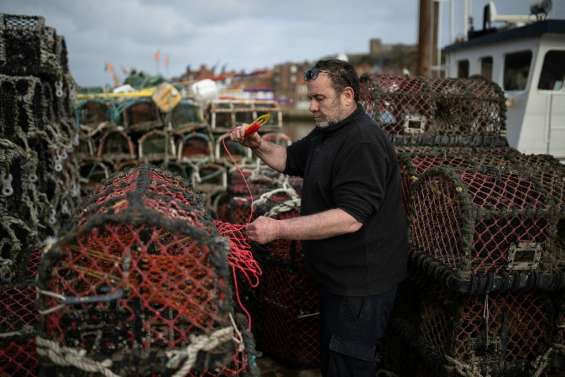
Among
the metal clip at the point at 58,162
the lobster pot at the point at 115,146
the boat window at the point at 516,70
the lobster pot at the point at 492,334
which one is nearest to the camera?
the lobster pot at the point at 492,334

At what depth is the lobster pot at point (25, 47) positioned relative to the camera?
3.54 meters

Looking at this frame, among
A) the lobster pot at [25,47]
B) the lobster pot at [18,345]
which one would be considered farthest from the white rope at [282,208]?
the lobster pot at [25,47]

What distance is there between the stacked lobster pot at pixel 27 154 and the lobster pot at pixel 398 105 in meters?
2.49

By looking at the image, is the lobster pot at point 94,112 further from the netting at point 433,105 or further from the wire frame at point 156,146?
the netting at point 433,105

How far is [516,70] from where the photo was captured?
6074 millimetres

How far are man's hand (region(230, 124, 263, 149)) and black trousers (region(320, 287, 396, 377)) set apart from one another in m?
1.03

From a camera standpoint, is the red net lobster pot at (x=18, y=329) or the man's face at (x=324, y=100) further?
the man's face at (x=324, y=100)

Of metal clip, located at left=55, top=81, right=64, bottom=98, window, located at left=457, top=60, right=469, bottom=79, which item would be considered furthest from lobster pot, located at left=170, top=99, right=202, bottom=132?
window, located at left=457, top=60, right=469, bottom=79

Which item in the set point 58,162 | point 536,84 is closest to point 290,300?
point 58,162


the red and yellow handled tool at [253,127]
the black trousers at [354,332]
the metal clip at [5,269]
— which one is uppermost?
the red and yellow handled tool at [253,127]

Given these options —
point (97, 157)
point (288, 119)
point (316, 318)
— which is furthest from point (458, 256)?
point (288, 119)

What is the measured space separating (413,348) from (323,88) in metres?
1.67

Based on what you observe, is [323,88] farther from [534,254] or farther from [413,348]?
[413,348]

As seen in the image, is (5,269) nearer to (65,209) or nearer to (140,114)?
(65,209)
